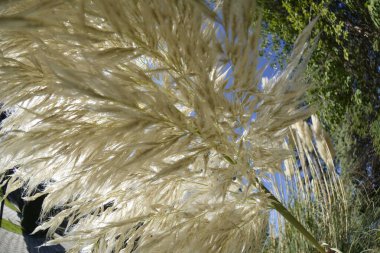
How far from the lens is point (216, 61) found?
25.8 inches

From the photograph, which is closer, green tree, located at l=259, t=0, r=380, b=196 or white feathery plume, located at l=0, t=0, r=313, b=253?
white feathery plume, located at l=0, t=0, r=313, b=253

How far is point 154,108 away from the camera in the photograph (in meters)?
0.62

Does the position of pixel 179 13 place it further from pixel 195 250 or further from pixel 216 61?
pixel 195 250

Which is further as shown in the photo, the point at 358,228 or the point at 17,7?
the point at 358,228

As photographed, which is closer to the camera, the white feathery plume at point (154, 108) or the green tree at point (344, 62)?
the white feathery plume at point (154, 108)

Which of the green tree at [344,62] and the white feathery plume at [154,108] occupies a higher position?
the green tree at [344,62]

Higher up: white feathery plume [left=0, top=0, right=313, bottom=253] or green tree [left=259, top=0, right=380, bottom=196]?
green tree [left=259, top=0, right=380, bottom=196]

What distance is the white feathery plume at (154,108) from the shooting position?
0.58 m

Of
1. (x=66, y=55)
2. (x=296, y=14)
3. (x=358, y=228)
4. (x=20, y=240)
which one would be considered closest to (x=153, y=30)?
(x=66, y=55)

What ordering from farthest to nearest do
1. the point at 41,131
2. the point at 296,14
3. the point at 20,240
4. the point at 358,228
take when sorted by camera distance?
1. the point at 20,240
2. the point at 296,14
3. the point at 358,228
4. the point at 41,131

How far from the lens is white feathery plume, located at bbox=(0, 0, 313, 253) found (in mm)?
585

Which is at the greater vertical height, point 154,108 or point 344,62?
point 344,62

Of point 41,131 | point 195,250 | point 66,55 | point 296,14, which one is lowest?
point 195,250

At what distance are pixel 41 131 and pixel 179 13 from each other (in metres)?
0.30
